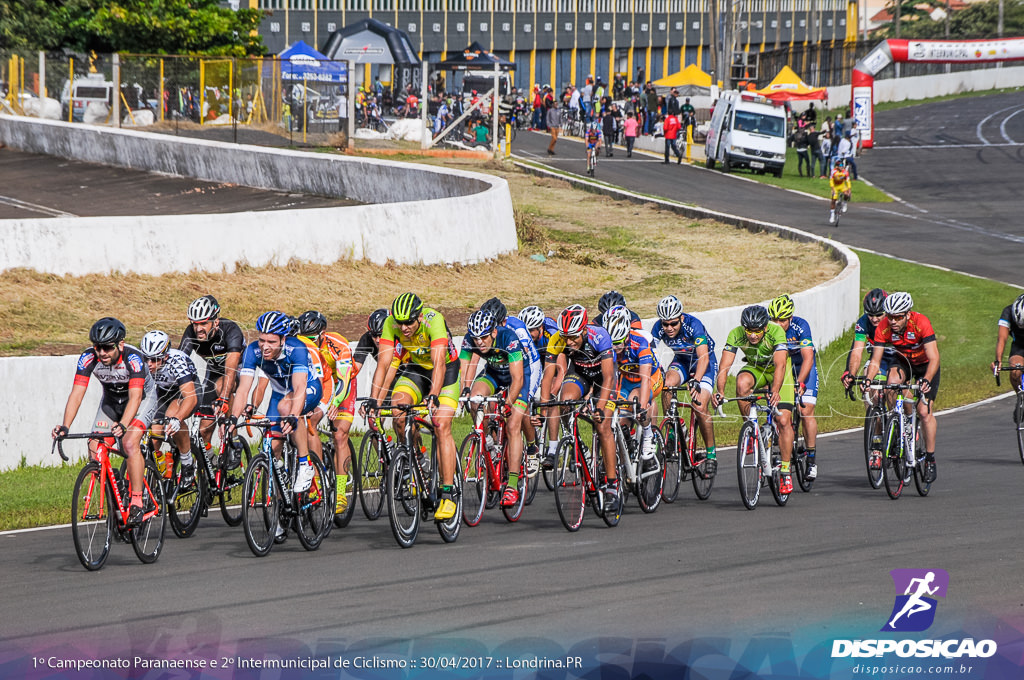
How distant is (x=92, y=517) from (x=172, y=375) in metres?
1.43

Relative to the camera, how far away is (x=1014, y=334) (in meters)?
14.6

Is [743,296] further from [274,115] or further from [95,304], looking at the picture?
[274,115]

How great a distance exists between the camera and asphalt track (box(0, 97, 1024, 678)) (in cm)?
752

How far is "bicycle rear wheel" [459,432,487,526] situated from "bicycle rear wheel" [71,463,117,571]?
8.54 feet

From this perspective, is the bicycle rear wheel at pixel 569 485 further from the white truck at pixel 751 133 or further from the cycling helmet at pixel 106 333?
the white truck at pixel 751 133

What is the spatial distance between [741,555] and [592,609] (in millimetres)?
1930

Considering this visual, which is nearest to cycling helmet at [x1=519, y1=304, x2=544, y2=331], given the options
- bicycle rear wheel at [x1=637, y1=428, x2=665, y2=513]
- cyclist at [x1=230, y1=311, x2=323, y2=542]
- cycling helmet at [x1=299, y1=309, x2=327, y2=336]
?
bicycle rear wheel at [x1=637, y1=428, x2=665, y2=513]

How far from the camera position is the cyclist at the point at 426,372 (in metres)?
10.3

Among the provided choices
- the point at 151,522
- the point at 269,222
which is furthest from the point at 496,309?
the point at 269,222

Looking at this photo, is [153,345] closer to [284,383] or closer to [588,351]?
[284,383]

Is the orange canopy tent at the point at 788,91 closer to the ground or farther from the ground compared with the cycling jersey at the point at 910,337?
farther from the ground

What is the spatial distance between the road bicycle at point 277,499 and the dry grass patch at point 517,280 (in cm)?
819

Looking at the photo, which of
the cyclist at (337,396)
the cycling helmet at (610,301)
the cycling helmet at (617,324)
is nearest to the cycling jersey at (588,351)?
the cycling helmet at (617,324)

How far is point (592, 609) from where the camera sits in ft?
27.1
